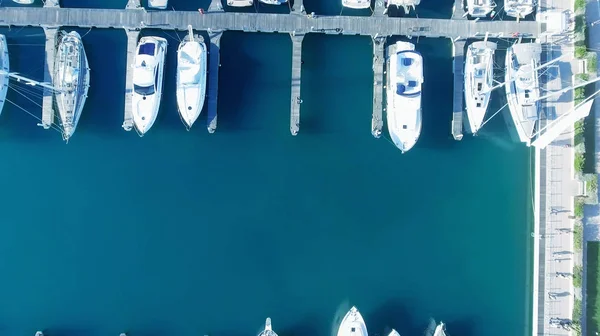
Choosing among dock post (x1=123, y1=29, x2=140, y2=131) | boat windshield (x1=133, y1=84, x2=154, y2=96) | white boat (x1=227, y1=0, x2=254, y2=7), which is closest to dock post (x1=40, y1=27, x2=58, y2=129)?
dock post (x1=123, y1=29, x2=140, y2=131)

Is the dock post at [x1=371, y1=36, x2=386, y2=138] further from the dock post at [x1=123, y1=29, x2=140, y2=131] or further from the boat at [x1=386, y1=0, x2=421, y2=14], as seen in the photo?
the dock post at [x1=123, y1=29, x2=140, y2=131]

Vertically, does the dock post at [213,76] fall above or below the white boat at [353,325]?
above

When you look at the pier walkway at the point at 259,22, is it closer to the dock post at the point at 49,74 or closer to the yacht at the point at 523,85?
the dock post at the point at 49,74

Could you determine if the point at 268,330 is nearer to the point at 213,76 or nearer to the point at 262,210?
the point at 262,210

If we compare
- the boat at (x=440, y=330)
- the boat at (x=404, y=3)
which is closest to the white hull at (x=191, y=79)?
the boat at (x=404, y=3)

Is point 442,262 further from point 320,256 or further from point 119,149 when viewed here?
point 119,149

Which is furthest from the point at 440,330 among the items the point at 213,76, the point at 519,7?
the point at 213,76
